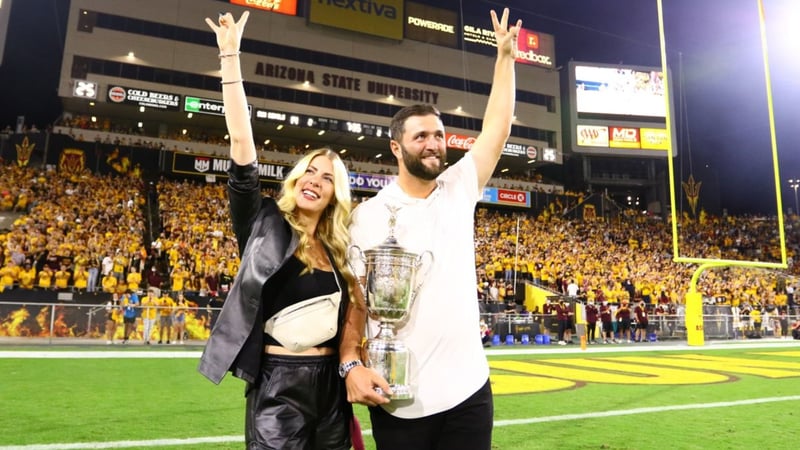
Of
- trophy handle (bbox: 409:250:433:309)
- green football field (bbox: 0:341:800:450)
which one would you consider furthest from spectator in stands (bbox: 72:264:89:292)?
trophy handle (bbox: 409:250:433:309)

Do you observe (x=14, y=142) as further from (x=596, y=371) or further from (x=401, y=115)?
(x=401, y=115)

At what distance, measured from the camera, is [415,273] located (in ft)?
6.89

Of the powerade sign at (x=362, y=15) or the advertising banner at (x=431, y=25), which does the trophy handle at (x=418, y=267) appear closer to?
the powerade sign at (x=362, y=15)

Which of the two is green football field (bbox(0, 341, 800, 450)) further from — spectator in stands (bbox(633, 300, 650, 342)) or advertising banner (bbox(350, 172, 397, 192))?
advertising banner (bbox(350, 172, 397, 192))

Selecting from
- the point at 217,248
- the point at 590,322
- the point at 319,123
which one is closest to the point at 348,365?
the point at 590,322

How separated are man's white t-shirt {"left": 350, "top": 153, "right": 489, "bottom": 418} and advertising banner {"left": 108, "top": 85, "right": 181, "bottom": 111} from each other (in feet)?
99.1

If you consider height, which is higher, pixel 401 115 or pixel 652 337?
pixel 401 115

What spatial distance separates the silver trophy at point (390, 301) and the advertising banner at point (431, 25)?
1617 inches

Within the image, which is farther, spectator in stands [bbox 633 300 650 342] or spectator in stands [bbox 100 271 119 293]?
spectator in stands [bbox 633 300 650 342]

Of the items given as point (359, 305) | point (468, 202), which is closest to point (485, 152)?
point (468, 202)

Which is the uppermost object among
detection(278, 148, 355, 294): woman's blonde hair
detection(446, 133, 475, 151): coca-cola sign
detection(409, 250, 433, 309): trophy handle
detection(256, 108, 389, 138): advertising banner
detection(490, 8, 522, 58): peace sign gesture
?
detection(256, 108, 389, 138): advertising banner

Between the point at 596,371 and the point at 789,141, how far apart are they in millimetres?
62652

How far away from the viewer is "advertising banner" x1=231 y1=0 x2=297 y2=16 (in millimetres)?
35531

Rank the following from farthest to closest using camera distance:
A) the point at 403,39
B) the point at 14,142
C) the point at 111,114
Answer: the point at 403,39 < the point at 111,114 < the point at 14,142
